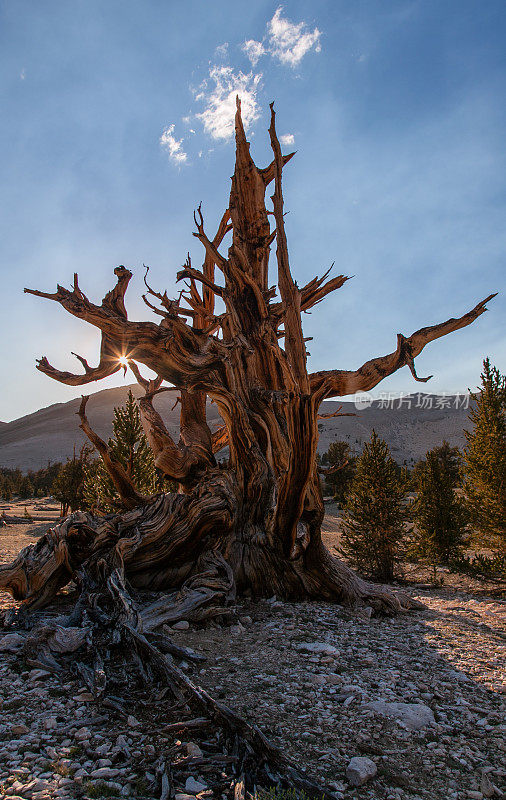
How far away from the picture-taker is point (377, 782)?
1759 mm

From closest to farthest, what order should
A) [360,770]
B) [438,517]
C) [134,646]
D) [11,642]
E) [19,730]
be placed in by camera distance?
[360,770] < [19,730] < [134,646] < [11,642] < [438,517]

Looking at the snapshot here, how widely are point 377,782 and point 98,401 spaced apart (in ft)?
371

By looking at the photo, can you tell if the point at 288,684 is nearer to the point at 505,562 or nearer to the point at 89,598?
the point at 89,598

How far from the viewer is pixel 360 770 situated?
1.77 meters

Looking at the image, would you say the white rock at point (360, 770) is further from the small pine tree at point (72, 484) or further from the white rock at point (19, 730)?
the small pine tree at point (72, 484)

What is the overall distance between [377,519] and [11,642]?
23.5 feet

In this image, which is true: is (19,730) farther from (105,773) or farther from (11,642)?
(11,642)

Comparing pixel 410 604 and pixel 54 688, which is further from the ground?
pixel 54 688

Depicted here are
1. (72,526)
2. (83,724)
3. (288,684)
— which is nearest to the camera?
(83,724)

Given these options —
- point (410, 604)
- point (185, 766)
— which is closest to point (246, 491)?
point (410, 604)

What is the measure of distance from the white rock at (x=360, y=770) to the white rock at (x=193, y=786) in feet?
1.94

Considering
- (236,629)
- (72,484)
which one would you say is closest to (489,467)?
(236,629)

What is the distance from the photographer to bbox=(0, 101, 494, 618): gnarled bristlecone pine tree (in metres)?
4.61

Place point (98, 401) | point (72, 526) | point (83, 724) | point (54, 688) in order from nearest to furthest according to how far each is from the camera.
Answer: point (83, 724) → point (54, 688) → point (72, 526) → point (98, 401)
